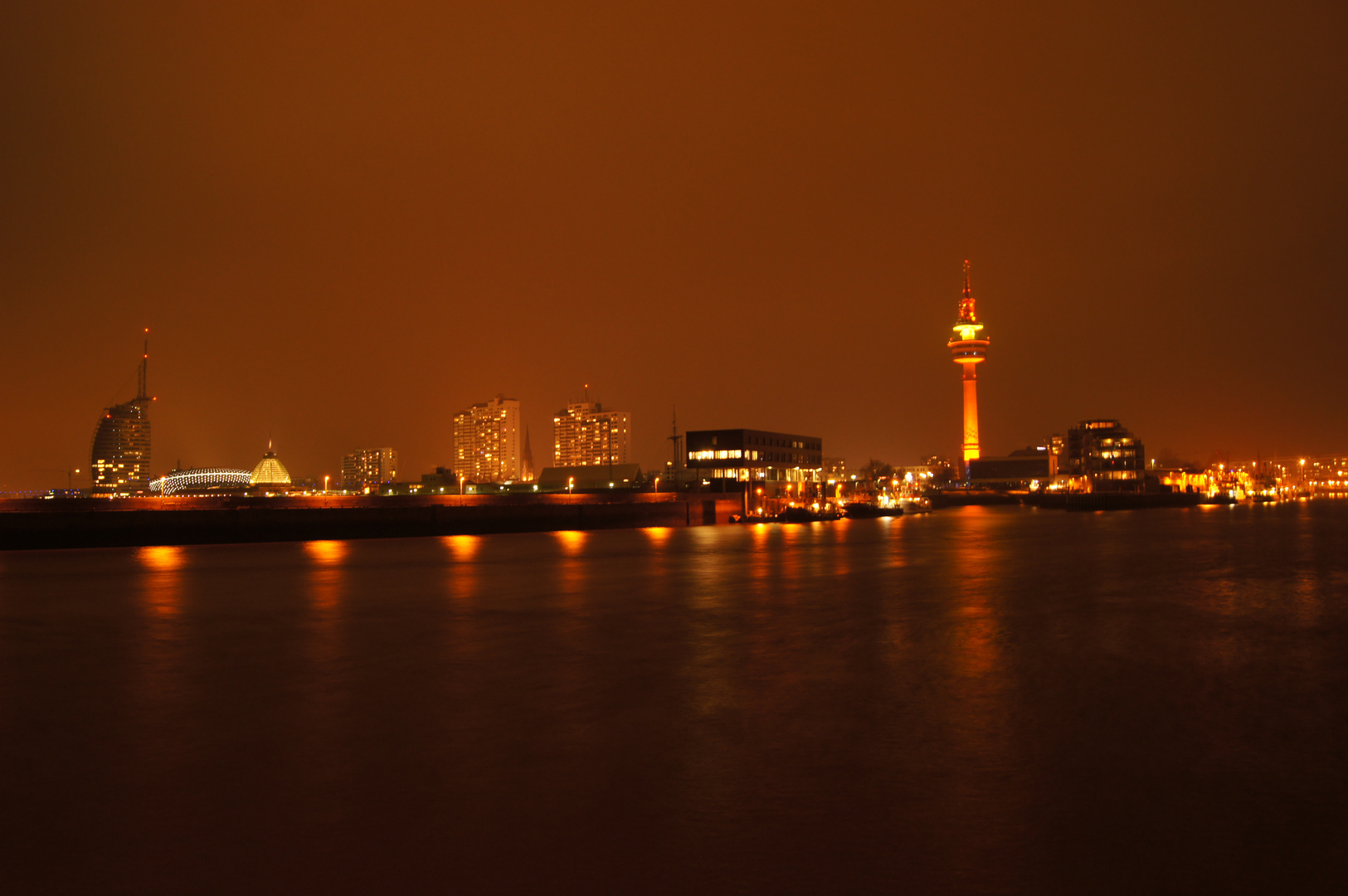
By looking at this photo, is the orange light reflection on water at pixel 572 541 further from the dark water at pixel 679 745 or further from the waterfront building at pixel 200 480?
the waterfront building at pixel 200 480

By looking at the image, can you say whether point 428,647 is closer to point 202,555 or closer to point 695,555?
point 695,555

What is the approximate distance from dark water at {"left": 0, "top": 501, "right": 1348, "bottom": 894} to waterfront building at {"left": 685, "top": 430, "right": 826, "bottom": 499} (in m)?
75.9

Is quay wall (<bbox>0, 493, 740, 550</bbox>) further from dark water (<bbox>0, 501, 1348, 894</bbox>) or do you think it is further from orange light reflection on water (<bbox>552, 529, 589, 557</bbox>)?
dark water (<bbox>0, 501, 1348, 894</bbox>)

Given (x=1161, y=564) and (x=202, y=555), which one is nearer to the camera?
(x=1161, y=564)

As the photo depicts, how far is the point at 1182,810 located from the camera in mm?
6805

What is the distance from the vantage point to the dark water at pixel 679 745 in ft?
19.2

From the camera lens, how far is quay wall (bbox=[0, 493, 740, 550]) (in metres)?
46.3

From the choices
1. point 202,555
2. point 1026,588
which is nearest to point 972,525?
point 1026,588

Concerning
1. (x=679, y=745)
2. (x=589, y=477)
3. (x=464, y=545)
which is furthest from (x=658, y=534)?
(x=589, y=477)

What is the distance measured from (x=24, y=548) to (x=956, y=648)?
48038mm

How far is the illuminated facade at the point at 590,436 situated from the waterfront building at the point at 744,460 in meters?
77.1

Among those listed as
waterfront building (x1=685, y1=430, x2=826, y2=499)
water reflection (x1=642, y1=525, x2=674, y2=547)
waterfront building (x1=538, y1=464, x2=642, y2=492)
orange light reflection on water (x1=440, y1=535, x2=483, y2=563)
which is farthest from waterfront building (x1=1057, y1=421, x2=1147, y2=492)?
orange light reflection on water (x1=440, y1=535, x2=483, y2=563)

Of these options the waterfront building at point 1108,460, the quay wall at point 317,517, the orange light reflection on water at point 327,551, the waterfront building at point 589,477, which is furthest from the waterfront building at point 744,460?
the waterfront building at point 1108,460

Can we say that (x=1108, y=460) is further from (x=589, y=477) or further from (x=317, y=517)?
(x=317, y=517)
